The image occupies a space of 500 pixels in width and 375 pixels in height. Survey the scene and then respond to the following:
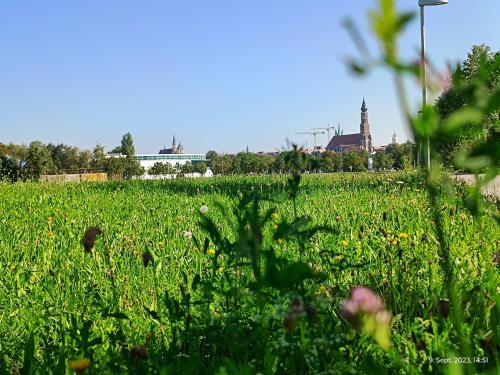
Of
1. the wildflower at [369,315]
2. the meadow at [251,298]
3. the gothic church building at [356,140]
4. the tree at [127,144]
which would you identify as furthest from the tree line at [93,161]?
the gothic church building at [356,140]

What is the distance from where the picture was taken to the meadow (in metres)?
1.03

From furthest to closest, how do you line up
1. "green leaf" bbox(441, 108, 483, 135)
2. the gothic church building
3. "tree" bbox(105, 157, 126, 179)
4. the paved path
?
the gothic church building
"tree" bbox(105, 157, 126, 179)
the paved path
"green leaf" bbox(441, 108, 483, 135)

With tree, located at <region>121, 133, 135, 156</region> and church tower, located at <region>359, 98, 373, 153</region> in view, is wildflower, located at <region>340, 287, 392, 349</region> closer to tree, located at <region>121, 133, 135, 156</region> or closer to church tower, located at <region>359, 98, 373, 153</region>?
tree, located at <region>121, 133, 135, 156</region>

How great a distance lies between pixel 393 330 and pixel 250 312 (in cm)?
60

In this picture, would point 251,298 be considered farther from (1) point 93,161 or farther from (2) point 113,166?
(1) point 93,161

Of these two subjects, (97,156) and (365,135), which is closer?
(97,156)

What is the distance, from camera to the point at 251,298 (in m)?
2.08

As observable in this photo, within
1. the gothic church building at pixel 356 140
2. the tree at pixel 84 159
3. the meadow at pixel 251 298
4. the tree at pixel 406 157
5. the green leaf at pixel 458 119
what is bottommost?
the meadow at pixel 251 298

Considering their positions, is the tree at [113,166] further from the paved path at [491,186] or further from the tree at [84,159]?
the paved path at [491,186]

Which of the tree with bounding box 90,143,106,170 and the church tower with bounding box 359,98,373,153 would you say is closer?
the tree with bounding box 90,143,106,170

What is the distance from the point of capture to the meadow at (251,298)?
3.38ft

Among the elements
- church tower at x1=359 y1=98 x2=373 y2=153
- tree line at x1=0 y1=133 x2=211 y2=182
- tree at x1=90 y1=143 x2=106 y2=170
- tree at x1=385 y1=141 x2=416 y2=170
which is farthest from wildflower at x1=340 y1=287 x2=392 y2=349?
church tower at x1=359 y1=98 x2=373 y2=153

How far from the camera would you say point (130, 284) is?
9.57 feet

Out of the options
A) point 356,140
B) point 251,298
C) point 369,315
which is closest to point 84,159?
point 251,298
